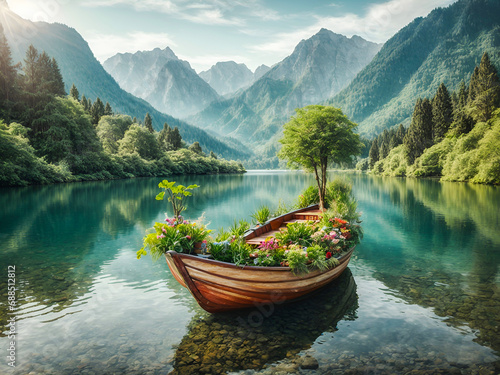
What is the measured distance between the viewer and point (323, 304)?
826cm

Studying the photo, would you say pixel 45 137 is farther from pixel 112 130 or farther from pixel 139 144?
pixel 112 130

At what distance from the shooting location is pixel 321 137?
59.2 ft

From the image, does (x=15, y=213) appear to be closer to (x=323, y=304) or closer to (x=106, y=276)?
(x=106, y=276)

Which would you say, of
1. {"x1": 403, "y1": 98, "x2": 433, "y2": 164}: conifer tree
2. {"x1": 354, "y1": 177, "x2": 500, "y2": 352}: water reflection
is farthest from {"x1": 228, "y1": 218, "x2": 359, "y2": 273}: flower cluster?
{"x1": 403, "y1": 98, "x2": 433, "y2": 164}: conifer tree

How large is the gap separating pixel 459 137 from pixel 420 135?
20.5 meters

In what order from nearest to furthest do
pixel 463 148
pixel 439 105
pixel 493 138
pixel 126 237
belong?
pixel 126 237
pixel 493 138
pixel 463 148
pixel 439 105

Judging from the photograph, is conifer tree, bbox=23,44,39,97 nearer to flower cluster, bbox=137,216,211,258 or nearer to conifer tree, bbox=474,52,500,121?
flower cluster, bbox=137,216,211,258

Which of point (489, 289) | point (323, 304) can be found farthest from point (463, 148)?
point (323, 304)

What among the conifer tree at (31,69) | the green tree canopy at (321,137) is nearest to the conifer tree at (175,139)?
the conifer tree at (31,69)

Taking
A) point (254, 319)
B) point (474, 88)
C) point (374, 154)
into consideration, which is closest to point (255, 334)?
point (254, 319)

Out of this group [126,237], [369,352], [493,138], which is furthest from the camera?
[493,138]

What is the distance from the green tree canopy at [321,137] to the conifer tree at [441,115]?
71.8 m

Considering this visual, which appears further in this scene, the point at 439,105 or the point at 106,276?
the point at 439,105

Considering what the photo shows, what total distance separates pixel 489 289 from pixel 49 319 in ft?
39.8
